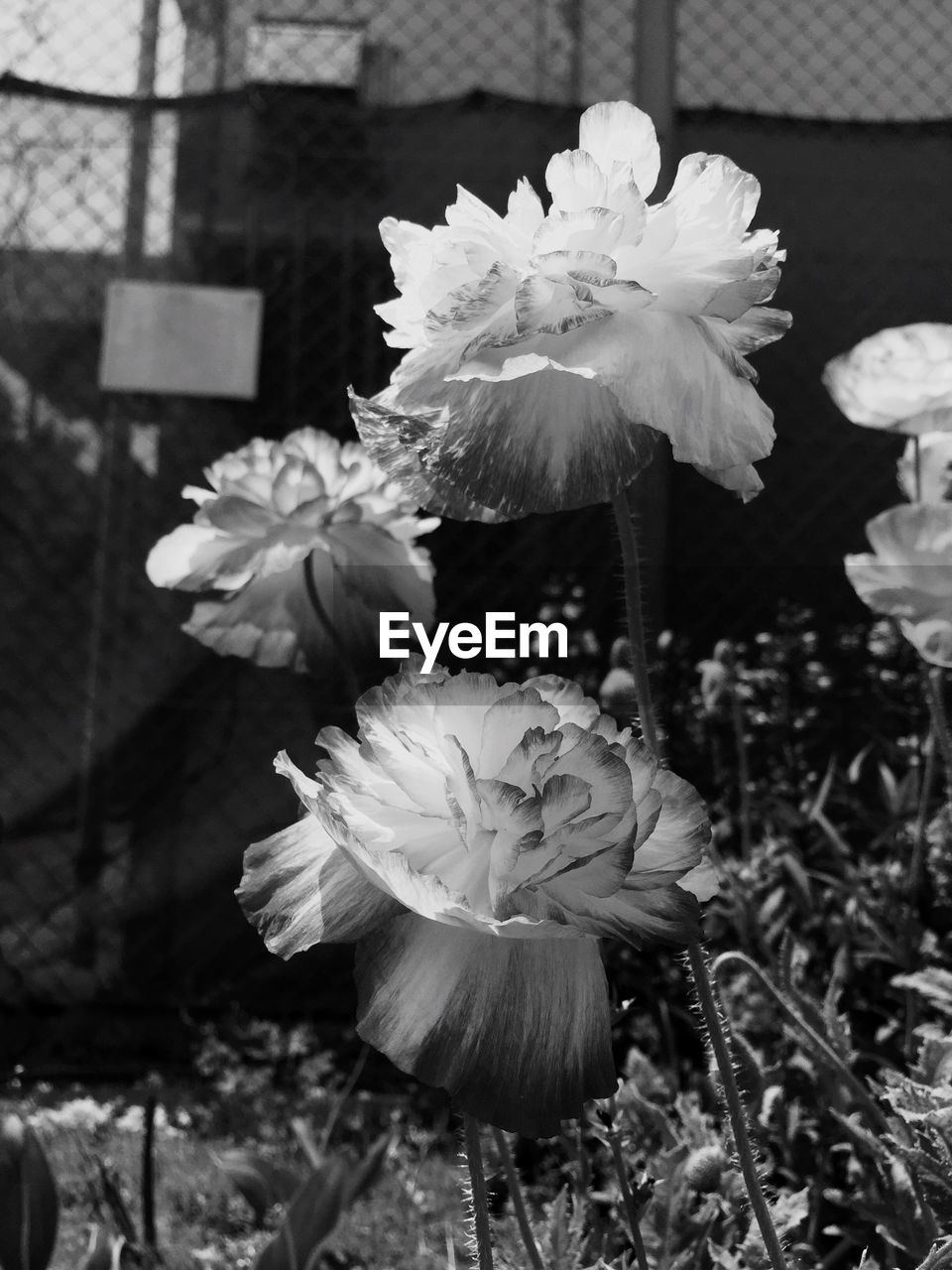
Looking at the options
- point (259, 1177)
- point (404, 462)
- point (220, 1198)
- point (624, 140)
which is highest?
point (624, 140)

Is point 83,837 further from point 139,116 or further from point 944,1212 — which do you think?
point 944,1212

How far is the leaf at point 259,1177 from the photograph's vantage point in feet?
1.66

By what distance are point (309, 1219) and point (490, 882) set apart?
13 centimetres

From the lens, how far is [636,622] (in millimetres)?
446

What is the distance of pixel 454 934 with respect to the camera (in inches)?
13.3

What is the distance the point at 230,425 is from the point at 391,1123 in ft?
3.98

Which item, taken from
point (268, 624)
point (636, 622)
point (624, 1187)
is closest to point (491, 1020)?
Result: point (636, 622)

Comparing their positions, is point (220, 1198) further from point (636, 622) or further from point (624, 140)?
point (624, 140)

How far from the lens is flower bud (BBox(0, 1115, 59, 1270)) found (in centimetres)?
47

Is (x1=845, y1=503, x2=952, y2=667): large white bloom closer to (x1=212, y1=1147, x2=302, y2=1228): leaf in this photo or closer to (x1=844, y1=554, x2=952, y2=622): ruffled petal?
(x1=844, y1=554, x2=952, y2=622): ruffled petal

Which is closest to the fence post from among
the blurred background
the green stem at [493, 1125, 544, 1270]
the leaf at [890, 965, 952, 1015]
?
the blurred background

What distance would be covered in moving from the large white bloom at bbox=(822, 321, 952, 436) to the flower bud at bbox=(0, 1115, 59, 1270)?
53cm

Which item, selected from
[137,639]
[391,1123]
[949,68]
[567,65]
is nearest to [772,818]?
[391,1123]

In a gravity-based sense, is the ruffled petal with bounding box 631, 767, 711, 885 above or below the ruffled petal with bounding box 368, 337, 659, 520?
below
